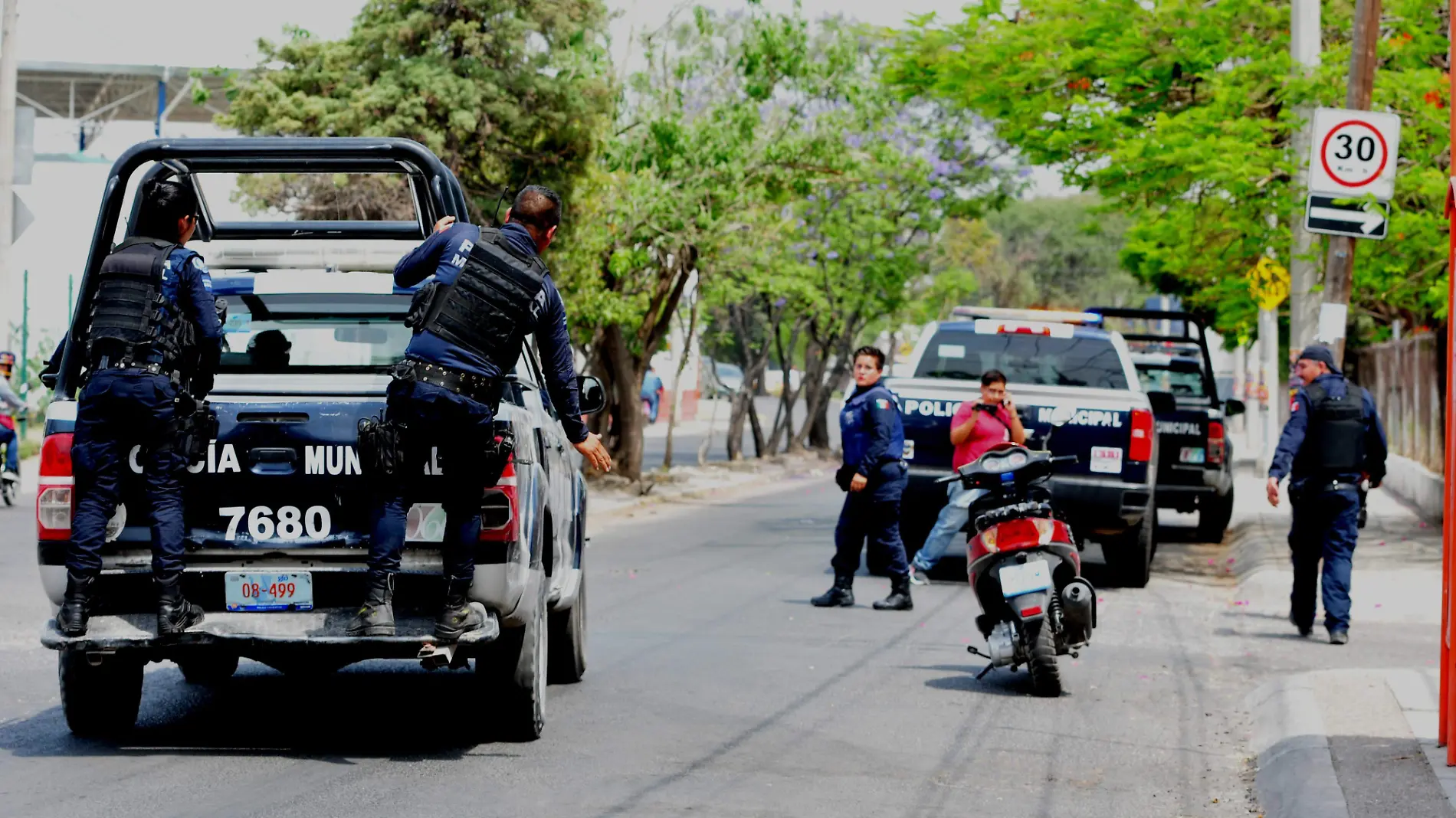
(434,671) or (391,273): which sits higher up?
(391,273)

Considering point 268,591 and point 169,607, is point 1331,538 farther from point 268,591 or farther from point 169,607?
point 169,607

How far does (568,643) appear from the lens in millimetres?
9625

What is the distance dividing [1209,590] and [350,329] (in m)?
9.43

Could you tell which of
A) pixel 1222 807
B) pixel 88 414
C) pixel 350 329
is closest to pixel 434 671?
pixel 350 329

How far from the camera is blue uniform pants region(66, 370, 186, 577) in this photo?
23.7 feet

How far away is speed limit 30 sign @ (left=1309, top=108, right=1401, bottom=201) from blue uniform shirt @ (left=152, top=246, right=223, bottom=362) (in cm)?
888

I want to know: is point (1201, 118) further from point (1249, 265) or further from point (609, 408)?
point (609, 408)

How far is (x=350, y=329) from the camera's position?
339 inches

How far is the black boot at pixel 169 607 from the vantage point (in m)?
7.19

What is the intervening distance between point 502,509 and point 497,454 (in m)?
0.23

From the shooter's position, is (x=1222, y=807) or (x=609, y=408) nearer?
(x=1222, y=807)

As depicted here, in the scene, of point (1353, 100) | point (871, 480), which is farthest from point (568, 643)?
point (1353, 100)

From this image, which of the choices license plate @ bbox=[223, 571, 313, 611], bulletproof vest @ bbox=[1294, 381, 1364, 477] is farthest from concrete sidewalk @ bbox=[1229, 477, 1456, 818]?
license plate @ bbox=[223, 571, 313, 611]

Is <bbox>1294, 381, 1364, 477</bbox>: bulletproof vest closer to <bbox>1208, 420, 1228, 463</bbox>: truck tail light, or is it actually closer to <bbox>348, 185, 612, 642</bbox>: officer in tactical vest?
<bbox>348, 185, 612, 642</bbox>: officer in tactical vest
